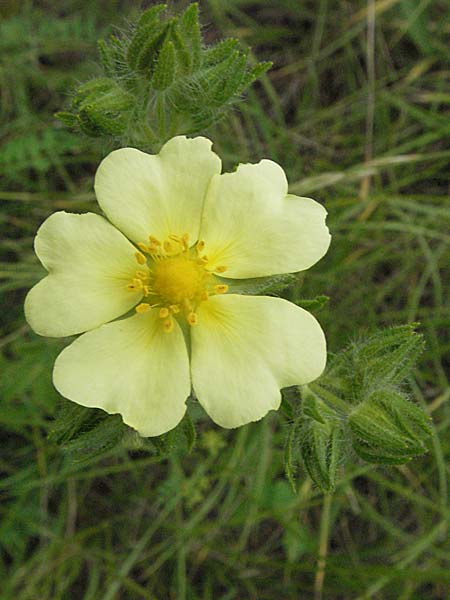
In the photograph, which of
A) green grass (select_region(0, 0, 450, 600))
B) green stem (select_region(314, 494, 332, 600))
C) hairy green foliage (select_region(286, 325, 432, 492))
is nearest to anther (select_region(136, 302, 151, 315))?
hairy green foliage (select_region(286, 325, 432, 492))

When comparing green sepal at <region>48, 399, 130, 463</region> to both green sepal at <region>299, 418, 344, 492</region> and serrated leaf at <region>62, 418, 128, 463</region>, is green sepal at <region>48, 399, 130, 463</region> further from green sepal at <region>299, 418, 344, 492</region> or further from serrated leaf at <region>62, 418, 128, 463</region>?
green sepal at <region>299, 418, 344, 492</region>

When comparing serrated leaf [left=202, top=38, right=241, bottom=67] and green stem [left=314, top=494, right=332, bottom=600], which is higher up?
serrated leaf [left=202, top=38, right=241, bottom=67]

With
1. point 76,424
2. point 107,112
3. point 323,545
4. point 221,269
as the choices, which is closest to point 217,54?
point 107,112

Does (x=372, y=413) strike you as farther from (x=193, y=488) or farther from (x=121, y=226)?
(x=193, y=488)

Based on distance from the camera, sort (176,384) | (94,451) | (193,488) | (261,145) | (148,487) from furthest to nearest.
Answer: (261,145)
(148,487)
(193,488)
(94,451)
(176,384)

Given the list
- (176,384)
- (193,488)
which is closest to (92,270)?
(176,384)

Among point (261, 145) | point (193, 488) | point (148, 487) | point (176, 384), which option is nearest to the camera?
point (176, 384)

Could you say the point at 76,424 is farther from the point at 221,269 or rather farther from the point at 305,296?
the point at 305,296

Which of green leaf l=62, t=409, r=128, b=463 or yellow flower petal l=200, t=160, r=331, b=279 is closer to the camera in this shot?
yellow flower petal l=200, t=160, r=331, b=279
